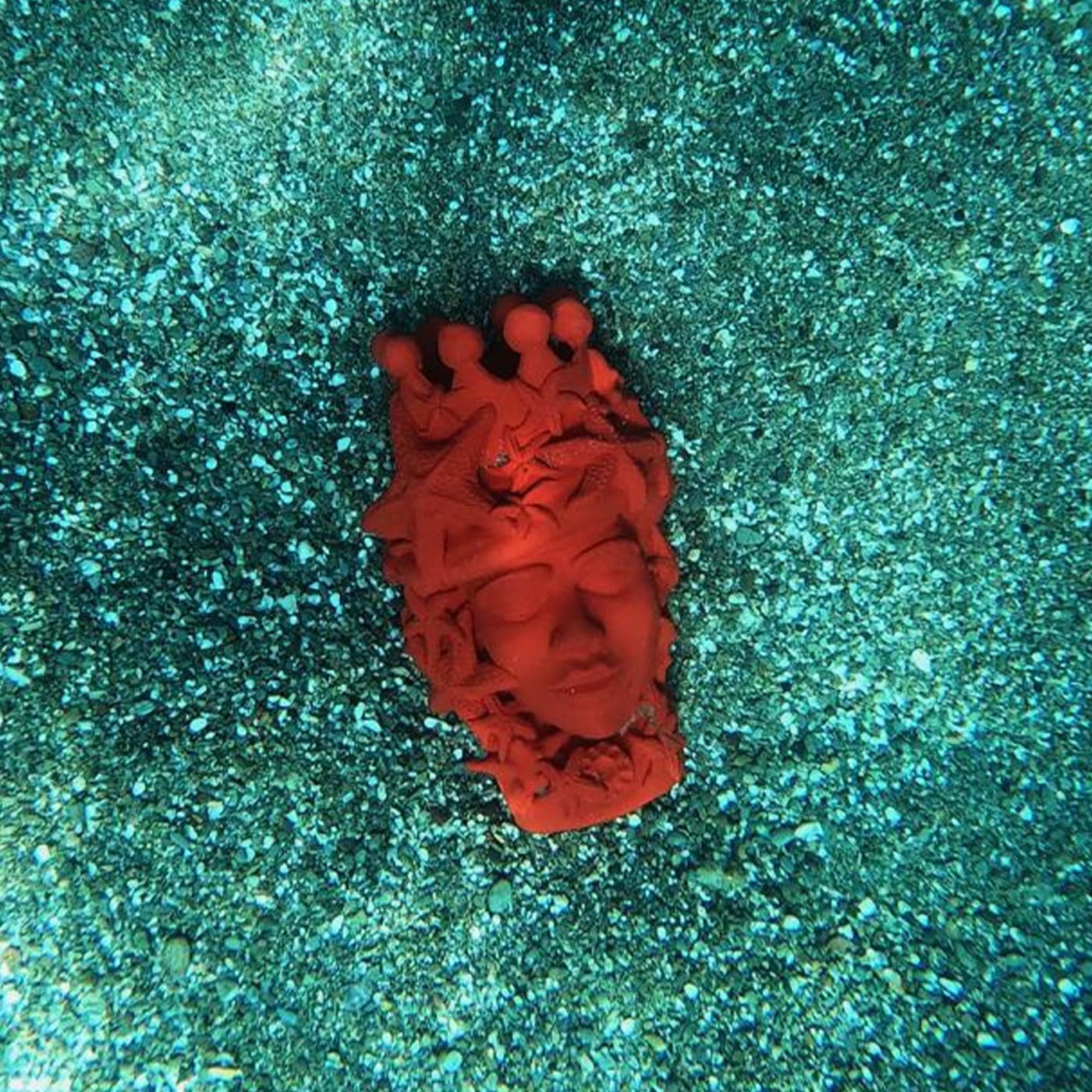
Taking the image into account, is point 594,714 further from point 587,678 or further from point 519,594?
point 519,594

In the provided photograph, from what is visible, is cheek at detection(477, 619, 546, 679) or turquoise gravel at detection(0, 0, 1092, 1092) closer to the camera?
cheek at detection(477, 619, 546, 679)

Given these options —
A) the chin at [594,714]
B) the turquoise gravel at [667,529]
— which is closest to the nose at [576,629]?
the chin at [594,714]

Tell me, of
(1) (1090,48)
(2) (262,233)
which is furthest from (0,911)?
(1) (1090,48)

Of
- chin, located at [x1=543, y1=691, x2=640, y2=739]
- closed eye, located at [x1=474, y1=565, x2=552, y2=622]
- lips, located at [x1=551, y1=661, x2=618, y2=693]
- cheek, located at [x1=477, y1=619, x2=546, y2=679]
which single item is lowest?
chin, located at [x1=543, y1=691, x2=640, y2=739]

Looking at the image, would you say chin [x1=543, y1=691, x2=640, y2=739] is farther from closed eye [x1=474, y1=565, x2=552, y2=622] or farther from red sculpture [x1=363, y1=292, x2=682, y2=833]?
closed eye [x1=474, y1=565, x2=552, y2=622]

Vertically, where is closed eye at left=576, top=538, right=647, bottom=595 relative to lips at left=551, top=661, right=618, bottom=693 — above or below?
above

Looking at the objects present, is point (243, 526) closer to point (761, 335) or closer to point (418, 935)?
point (418, 935)

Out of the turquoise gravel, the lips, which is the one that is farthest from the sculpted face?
the turquoise gravel

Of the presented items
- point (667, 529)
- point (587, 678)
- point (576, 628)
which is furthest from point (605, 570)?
point (667, 529)
